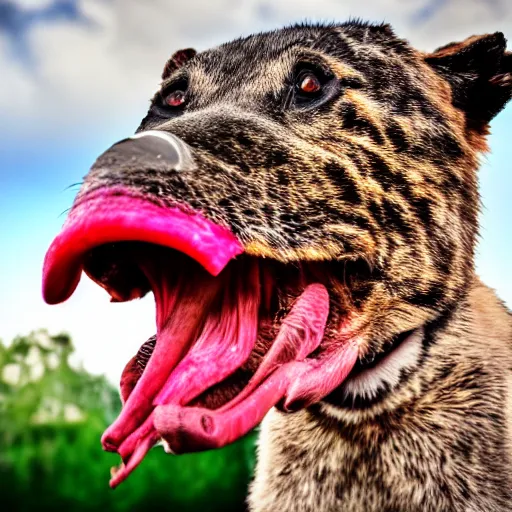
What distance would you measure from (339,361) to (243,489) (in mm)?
2378

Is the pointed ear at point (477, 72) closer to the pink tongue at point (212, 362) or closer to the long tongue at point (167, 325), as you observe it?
the pink tongue at point (212, 362)

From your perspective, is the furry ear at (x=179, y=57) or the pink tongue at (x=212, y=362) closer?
the pink tongue at (x=212, y=362)

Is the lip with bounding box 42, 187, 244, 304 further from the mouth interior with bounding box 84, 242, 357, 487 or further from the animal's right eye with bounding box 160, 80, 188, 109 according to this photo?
the animal's right eye with bounding box 160, 80, 188, 109

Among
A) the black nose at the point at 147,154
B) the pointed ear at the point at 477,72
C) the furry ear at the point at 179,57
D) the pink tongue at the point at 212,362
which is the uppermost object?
the furry ear at the point at 179,57

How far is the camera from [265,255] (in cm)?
256

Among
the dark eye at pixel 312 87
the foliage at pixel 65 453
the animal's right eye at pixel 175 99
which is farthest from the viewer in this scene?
the foliage at pixel 65 453

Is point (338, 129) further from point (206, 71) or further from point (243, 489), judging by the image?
point (243, 489)

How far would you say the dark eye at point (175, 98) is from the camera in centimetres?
366

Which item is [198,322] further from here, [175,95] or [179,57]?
[179,57]

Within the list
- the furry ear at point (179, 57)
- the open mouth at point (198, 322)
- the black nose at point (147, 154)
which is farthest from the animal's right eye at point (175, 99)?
the black nose at point (147, 154)

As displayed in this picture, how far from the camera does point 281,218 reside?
2.64 m

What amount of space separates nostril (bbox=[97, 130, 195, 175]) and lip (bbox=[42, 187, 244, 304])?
0.34 ft

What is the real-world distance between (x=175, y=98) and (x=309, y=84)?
820mm

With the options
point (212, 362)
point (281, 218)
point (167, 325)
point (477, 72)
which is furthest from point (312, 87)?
point (212, 362)
